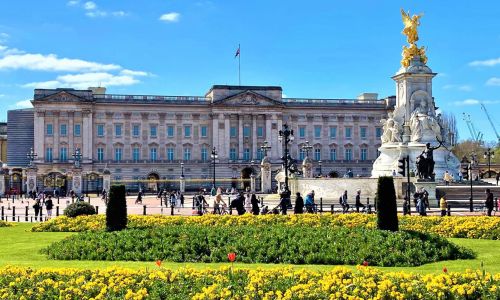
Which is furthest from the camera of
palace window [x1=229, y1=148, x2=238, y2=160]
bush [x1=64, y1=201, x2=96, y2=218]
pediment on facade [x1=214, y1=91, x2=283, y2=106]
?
palace window [x1=229, y1=148, x2=238, y2=160]

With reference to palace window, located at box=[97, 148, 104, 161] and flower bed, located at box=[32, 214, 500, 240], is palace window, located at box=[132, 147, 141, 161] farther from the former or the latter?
flower bed, located at box=[32, 214, 500, 240]

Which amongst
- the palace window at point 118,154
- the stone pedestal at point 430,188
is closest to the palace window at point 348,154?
the palace window at point 118,154

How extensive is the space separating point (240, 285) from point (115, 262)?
6.22 metres

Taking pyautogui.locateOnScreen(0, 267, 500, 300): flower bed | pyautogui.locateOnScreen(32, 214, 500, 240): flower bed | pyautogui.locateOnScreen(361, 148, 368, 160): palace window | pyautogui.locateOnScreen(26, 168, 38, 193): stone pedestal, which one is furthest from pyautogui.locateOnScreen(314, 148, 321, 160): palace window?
pyautogui.locateOnScreen(0, 267, 500, 300): flower bed

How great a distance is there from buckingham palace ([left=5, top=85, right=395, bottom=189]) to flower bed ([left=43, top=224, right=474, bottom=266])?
3017 inches

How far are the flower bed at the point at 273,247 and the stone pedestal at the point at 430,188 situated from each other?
2134 cm

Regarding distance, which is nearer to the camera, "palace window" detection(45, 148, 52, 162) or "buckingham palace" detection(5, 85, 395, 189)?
"palace window" detection(45, 148, 52, 162)

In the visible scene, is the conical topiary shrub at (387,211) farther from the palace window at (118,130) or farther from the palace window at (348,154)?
the palace window at (348,154)

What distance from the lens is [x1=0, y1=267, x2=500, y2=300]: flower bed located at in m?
10.6

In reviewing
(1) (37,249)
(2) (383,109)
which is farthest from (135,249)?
(2) (383,109)

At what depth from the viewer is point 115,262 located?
1664 centimetres

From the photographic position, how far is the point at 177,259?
1684 centimetres

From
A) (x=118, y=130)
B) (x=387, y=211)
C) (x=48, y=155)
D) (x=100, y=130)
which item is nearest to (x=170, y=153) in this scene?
(x=118, y=130)

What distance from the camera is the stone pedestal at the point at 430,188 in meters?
39.3
